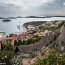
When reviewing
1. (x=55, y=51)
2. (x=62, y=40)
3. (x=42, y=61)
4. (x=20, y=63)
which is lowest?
(x=20, y=63)

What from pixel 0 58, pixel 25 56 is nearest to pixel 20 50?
pixel 25 56

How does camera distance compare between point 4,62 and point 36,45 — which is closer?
point 4,62

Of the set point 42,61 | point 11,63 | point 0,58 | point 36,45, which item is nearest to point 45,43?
point 36,45

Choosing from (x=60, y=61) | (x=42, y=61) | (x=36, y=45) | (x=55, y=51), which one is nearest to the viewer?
(x=60, y=61)

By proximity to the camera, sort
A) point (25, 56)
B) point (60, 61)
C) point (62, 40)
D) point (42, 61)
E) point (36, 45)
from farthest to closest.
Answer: point (36, 45), point (25, 56), point (62, 40), point (42, 61), point (60, 61)

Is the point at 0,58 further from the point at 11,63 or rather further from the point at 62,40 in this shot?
the point at 62,40

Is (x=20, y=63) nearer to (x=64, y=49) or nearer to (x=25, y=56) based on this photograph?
(x=25, y=56)

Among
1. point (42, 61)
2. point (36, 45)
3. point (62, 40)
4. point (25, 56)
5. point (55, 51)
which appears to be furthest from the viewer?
point (36, 45)

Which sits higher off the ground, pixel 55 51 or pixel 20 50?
pixel 55 51

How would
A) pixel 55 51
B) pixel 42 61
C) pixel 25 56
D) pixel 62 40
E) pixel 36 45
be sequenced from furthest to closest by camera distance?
pixel 36 45 < pixel 25 56 < pixel 62 40 < pixel 55 51 < pixel 42 61
